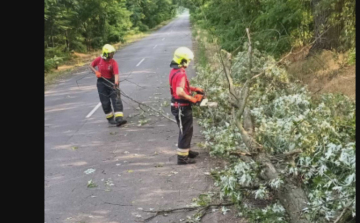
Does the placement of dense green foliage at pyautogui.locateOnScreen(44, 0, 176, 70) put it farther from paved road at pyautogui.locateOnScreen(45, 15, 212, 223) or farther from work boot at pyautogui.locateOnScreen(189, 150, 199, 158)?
work boot at pyautogui.locateOnScreen(189, 150, 199, 158)

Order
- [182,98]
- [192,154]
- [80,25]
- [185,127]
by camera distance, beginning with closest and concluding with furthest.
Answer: [182,98] < [185,127] < [192,154] < [80,25]

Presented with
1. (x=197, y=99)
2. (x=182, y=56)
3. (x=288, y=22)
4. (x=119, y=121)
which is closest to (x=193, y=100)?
(x=197, y=99)

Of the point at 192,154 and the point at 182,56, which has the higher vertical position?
the point at 182,56

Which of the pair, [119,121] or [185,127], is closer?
[185,127]

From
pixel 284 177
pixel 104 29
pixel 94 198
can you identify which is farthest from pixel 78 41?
pixel 284 177

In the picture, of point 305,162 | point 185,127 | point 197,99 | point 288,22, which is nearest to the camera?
point 305,162

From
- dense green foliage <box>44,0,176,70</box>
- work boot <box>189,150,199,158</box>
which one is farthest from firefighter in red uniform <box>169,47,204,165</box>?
dense green foliage <box>44,0,176,70</box>

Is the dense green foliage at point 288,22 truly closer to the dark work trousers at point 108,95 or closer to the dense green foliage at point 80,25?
the dark work trousers at point 108,95

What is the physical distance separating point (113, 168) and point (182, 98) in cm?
174

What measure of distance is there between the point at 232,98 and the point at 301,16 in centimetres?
521

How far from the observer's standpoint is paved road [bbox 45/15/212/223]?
5.29 m

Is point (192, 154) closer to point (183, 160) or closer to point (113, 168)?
point (183, 160)

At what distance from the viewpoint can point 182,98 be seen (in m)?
6.31

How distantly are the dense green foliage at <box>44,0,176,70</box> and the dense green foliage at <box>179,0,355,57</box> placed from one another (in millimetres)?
9945
